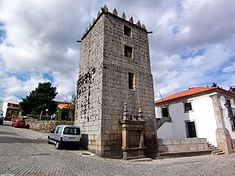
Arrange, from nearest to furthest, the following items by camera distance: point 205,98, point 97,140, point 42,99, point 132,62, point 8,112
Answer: point 97,140
point 132,62
point 205,98
point 42,99
point 8,112

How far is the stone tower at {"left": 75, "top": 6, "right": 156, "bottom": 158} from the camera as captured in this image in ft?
36.0

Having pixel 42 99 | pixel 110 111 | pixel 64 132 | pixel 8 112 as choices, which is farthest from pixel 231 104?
pixel 8 112

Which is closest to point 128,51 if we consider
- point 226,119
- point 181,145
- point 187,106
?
point 181,145

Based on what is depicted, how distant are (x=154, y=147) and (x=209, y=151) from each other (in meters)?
6.38

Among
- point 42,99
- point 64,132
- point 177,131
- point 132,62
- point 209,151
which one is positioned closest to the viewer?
point 64,132

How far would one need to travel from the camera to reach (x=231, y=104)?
19.3 meters

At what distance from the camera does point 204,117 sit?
58.7 feet

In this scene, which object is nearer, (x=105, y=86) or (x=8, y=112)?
(x=105, y=86)

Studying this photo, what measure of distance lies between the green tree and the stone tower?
2164 centimetres

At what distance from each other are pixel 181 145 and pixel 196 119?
5.87 meters

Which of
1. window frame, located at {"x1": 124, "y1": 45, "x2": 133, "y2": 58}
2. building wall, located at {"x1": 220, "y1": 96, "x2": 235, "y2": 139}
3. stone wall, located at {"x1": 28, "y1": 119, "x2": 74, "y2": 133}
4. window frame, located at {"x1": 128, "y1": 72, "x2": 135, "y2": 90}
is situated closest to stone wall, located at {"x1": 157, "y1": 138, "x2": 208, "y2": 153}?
building wall, located at {"x1": 220, "y1": 96, "x2": 235, "y2": 139}

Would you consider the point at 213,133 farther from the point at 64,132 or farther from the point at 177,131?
the point at 64,132

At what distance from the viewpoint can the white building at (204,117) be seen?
16.7m

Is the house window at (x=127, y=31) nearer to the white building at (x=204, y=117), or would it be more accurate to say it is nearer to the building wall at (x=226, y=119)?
the white building at (x=204, y=117)
